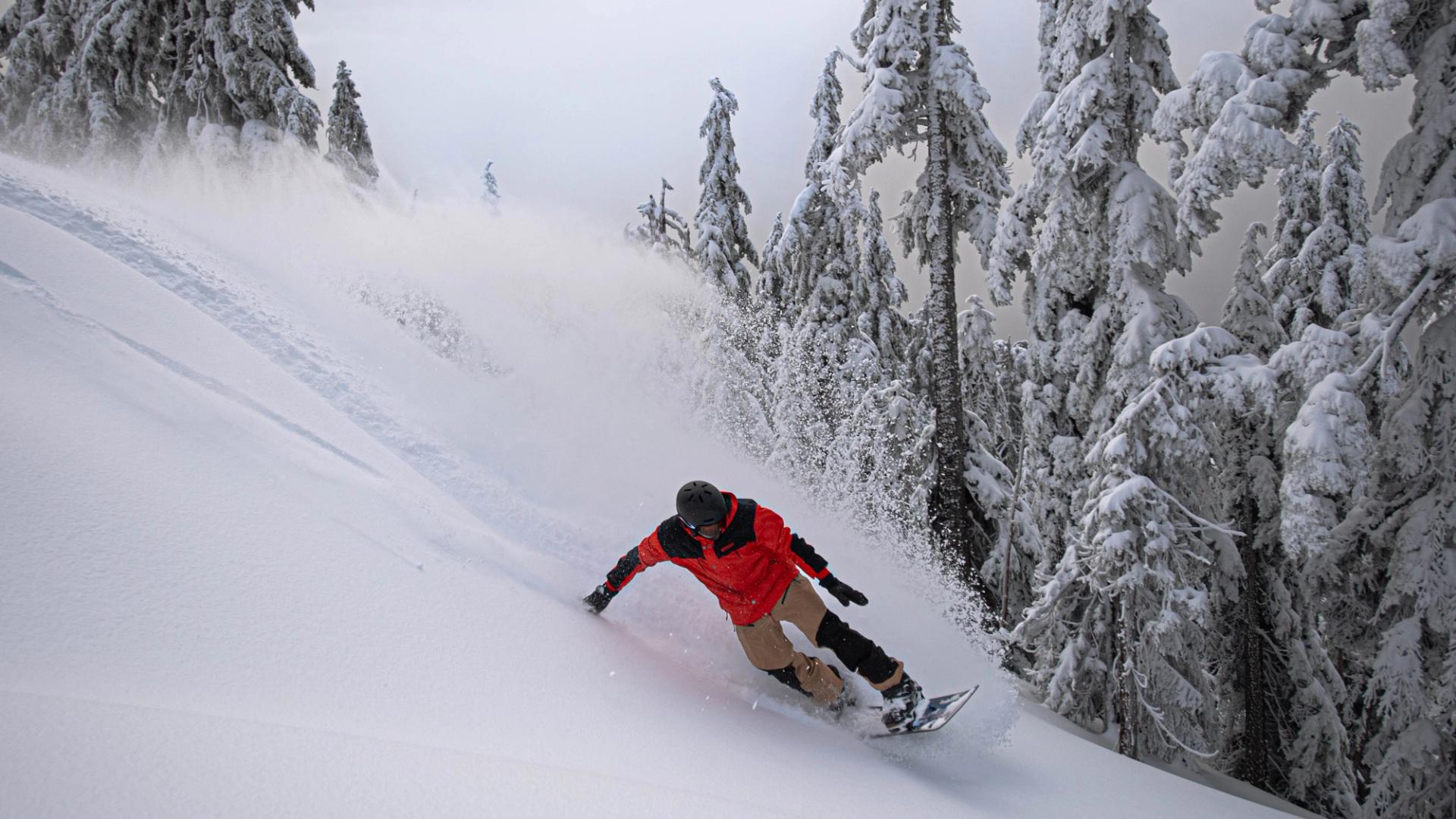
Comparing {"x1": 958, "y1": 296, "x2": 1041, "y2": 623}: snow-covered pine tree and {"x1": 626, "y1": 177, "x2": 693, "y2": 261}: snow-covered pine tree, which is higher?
{"x1": 626, "y1": 177, "x2": 693, "y2": 261}: snow-covered pine tree

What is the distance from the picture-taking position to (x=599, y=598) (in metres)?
5.09

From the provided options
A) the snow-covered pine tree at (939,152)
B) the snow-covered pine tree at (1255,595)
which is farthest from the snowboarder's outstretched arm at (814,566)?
the snow-covered pine tree at (1255,595)

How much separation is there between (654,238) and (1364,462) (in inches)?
989

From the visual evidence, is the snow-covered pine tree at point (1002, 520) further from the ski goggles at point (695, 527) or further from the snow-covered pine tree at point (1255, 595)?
the ski goggles at point (695, 527)

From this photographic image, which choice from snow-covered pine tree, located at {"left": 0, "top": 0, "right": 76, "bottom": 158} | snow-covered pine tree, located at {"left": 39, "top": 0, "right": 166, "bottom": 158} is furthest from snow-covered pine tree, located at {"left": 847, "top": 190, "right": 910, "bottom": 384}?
snow-covered pine tree, located at {"left": 0, "top": 0, "right": 76, "bottom": 158}

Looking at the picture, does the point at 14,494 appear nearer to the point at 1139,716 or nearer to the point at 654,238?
the point at 1139,716

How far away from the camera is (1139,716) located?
1098 cm

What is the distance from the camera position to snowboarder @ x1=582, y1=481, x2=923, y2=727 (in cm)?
485

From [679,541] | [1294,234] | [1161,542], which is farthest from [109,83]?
[1294,234]

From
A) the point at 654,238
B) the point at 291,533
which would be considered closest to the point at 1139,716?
the point at 291,533

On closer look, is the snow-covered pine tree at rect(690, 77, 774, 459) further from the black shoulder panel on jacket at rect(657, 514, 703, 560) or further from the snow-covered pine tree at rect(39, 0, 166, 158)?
the snow-covered pine tree at rect(39, 0, 166, 158)

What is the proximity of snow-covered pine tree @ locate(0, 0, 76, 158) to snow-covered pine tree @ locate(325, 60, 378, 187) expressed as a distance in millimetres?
9095

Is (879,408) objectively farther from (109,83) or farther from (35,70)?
(35,70)

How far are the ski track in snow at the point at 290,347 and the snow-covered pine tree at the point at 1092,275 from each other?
8.32 m
